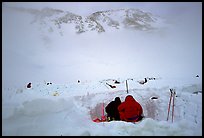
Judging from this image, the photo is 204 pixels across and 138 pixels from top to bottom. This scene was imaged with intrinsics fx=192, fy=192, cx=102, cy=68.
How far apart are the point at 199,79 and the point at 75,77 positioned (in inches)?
171

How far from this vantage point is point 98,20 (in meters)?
7.72

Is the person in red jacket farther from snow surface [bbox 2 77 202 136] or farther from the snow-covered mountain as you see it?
the snow-covered mountain

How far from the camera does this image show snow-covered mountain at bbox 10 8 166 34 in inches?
272

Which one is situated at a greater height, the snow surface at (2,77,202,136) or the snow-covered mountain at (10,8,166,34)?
the snow-covered mountain at (10,8,166,34)

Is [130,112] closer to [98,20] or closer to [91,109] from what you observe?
[91,109]

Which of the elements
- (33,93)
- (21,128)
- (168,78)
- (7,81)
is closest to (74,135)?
(21,128)

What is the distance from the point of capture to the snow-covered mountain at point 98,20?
6910 mm

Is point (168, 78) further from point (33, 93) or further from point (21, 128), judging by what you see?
point (21, 128)

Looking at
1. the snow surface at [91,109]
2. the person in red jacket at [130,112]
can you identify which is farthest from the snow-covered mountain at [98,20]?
the person in red jacket at [130,112]

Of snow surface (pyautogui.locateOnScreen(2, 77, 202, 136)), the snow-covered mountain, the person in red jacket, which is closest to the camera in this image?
snow surface (pyautogui.locateOnScreen(2, 77, 202, 136))

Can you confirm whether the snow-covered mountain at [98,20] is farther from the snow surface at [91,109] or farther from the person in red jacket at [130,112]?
the person in red jacket at [130,112]

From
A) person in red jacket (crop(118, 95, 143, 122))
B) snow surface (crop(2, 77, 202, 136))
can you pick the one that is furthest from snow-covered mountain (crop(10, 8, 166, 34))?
person in red jacket (crop(118, 95, 143, 122))

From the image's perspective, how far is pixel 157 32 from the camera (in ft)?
26.9

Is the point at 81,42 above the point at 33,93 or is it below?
above
